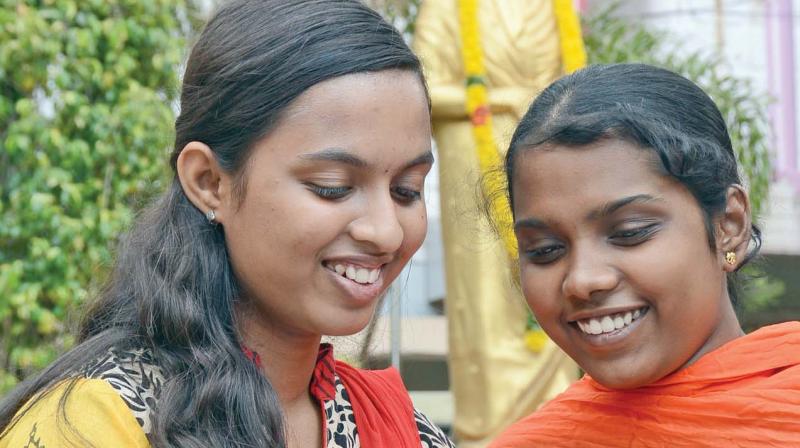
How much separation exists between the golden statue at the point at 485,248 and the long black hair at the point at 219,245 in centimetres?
251

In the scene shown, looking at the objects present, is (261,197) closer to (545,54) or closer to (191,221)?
(191,221)

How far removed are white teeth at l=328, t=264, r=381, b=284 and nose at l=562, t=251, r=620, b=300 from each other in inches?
16.3

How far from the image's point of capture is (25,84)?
17.8ft

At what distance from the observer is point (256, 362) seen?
2.33 metres

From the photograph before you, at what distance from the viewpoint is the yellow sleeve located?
6.56ft

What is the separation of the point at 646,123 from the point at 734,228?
0.31 metres

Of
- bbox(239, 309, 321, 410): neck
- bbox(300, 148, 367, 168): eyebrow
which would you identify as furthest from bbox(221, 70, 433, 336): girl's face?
bbox(239, 309, 321, 410): neck

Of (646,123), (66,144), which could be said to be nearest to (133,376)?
(646,123)

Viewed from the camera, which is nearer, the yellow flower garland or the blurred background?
the yellow flower garland

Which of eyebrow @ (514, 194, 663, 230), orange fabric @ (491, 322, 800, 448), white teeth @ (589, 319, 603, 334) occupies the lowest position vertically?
orange fabric @ (491, 322, 800, 448)

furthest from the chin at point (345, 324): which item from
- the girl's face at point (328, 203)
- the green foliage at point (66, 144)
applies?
the green foliage at point (66, 144)

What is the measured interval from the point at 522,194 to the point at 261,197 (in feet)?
2.02

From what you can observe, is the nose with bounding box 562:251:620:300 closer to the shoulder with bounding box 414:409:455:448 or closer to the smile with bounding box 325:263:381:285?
the smile with bounding box 325:263:381:285

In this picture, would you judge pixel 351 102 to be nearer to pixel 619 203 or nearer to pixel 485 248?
pixel 619 203
